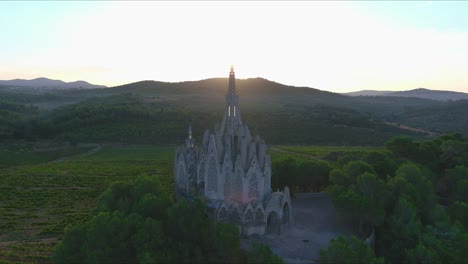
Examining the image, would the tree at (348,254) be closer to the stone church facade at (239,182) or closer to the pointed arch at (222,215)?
the stone church facade at (239,182)

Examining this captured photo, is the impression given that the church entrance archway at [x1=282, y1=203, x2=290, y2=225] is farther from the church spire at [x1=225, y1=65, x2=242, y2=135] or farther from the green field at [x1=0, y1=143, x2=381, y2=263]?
the green field at [x1=0, y1=143, x2=381, y2=263]

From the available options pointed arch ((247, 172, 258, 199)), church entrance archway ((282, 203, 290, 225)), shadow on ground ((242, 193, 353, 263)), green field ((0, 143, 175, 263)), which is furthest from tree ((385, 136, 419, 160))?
green field ((0, 143, 175, 263))

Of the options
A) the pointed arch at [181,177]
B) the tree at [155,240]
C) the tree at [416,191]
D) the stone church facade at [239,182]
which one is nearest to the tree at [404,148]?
the tree at [416,191]

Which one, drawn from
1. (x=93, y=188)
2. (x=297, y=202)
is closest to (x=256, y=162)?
(x=297, y=202)

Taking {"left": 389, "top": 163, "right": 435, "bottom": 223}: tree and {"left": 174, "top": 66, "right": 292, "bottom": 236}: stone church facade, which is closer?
{"left": 174, "top": 66, "right": 292, "bottom": 236}: stone church facade

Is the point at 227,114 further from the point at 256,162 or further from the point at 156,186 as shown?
the point at 156,186

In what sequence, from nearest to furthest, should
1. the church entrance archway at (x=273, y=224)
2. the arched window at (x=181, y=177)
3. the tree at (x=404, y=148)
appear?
the church entrance archway at (x=273, y=224) → the arched window at (x=181, y=177) → the tree at (x=404, y=148)

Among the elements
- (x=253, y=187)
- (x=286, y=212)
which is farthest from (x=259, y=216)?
(x=286, y=212)

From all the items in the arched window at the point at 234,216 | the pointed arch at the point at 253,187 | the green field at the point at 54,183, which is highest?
the pointed arch at the point at 253,187
